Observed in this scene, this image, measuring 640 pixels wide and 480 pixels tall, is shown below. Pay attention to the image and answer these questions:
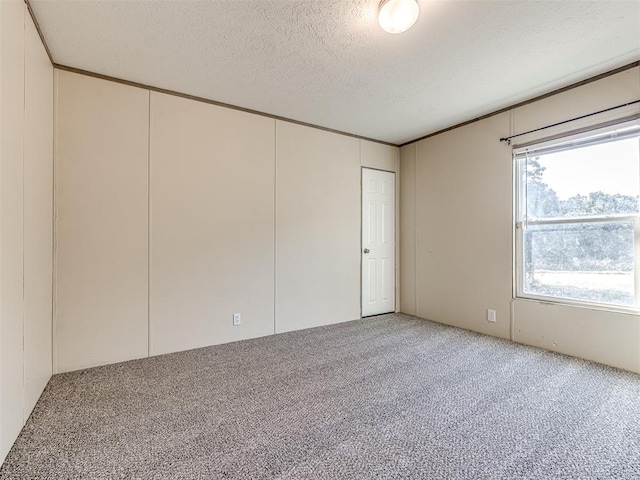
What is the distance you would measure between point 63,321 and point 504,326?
14.2 feet

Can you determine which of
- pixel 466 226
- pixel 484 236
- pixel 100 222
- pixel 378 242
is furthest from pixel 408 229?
pixel 100 222

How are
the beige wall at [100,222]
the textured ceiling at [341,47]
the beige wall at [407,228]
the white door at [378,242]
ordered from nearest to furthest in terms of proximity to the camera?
the textured ceiling at [341,47] < the beige wall at [100,222] < the white door at [378,242] < the beige wall at [407,228]

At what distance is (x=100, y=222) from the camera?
8.98 feet

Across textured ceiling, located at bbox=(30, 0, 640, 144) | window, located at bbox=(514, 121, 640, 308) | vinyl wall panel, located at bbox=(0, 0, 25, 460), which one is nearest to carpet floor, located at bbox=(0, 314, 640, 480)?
vinyl wall panel, located at bbox=(0, 0, 25, 460)

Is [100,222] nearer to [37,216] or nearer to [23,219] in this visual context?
[37,216]

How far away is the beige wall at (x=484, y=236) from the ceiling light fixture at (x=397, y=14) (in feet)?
6.82

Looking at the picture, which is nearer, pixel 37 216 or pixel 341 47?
pixel 37 216

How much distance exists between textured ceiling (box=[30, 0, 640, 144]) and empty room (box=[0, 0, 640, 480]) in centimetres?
2

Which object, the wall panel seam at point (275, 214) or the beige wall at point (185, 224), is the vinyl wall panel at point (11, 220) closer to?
the beige wall at point (185, 224)

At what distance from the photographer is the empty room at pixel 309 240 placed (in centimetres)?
170

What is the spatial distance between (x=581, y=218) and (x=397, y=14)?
253cm

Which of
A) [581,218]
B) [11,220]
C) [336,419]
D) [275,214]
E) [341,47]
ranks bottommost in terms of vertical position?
[336,419]

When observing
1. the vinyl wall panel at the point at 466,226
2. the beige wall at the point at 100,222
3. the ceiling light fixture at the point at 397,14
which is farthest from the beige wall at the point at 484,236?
the beige wall at the point at 100,222

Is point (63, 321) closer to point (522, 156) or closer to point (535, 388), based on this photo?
point (535, 388)
